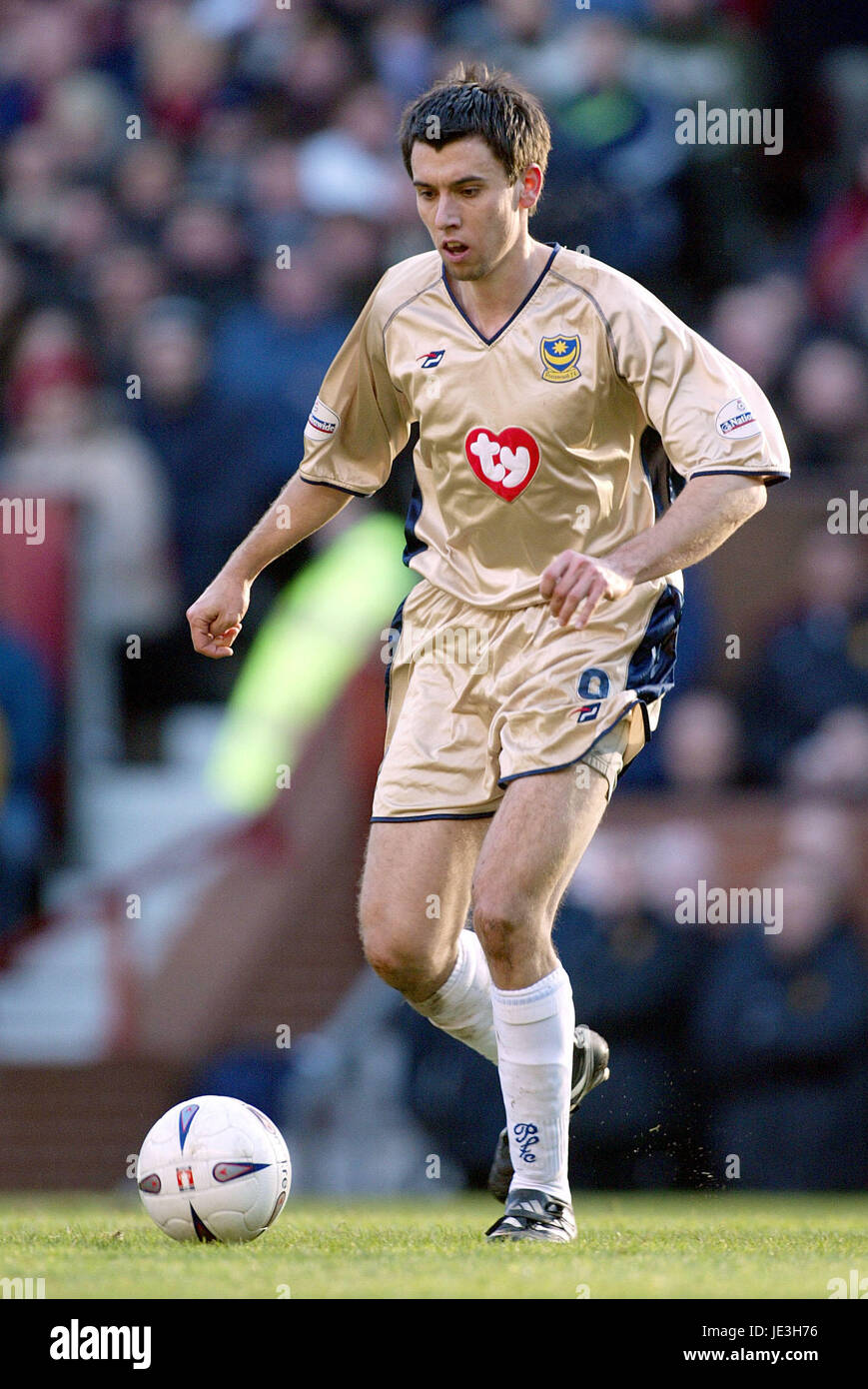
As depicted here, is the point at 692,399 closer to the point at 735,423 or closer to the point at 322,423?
the point at 735,423

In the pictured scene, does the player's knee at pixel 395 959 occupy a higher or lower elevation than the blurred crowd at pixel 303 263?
lower

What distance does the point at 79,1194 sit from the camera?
337 inches

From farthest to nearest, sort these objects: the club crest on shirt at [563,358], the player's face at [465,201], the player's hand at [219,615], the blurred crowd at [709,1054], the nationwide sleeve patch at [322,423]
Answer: the blurred crowd at [709,1054], the nationwide sleeve patch at [322,423], the player's hand at [219,615], the club crest on shirt at [563,358], the player's face at [465,201]

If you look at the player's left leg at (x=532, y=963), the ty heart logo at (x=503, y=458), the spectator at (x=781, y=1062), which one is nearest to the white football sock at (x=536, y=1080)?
the player's left leg at (x=532, y=963)

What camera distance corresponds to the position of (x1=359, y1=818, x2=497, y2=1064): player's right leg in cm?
482

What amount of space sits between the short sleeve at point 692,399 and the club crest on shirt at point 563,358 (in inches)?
3.5

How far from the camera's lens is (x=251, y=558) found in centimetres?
518

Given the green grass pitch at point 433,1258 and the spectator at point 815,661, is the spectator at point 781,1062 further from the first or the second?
the green grass pitch at point 433,1258

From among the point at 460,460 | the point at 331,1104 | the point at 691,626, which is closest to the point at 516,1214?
the point at 460,460

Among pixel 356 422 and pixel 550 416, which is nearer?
pixel 550 416

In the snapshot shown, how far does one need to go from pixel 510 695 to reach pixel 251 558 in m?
0.84

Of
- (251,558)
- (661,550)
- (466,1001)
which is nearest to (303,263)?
(251,558)

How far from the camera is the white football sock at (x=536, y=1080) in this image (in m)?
4.50

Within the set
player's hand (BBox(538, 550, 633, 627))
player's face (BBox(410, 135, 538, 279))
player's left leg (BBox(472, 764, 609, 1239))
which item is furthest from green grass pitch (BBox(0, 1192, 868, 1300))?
player's face (BBox(410, 135, 538, 279))
